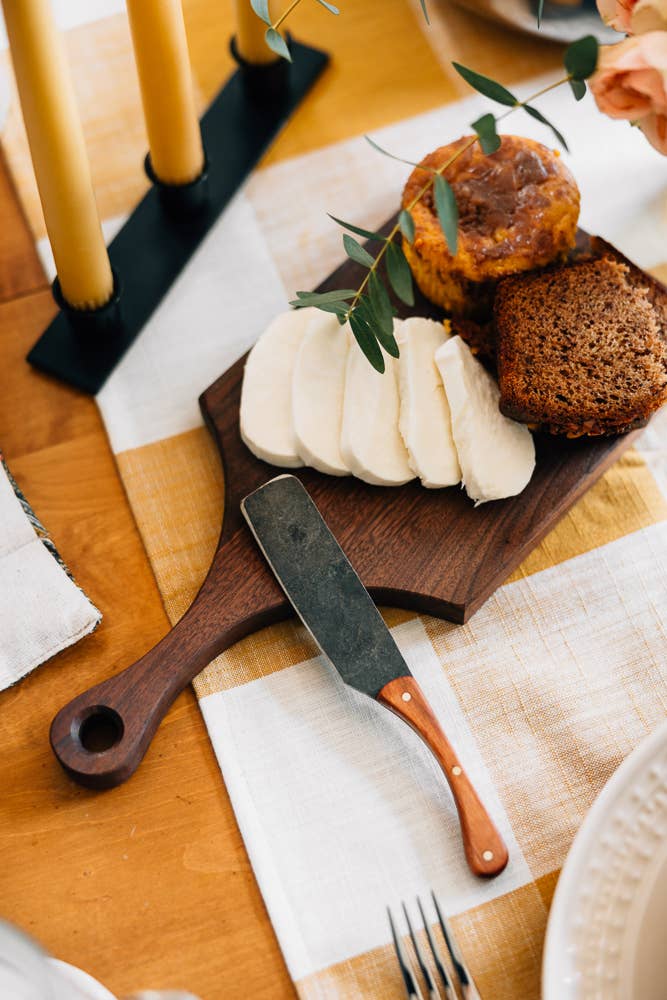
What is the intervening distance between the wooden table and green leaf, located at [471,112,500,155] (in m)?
0.52

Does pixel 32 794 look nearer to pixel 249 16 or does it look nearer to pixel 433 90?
pixel 249 16

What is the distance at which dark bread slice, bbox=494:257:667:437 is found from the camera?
1017 mm

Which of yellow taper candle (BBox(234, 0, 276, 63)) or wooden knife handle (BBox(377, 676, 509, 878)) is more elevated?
yellow taper candle (BBox(234, 0, 276, 63))

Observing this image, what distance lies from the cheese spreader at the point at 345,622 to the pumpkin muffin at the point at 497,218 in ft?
0.89

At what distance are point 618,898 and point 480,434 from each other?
0.43 meters

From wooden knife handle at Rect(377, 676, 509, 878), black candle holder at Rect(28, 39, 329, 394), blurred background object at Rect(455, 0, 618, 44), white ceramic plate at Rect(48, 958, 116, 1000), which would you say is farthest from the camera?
blurred background object at Rect(455, 0, 618, 44)

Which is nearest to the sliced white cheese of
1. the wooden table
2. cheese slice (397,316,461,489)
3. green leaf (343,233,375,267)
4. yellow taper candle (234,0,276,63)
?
cheese slice (397,316,461,489)

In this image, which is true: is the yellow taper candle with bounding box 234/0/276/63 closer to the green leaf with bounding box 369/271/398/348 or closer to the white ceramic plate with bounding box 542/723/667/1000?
the green leaf with bounding box 369/271/398/348

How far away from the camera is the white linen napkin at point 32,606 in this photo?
1.00 m

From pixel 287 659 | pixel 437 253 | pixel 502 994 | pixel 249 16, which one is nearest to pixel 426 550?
pixel 287 659

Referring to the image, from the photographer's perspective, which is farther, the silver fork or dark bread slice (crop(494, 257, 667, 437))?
dark bread slice (crop(494, 257, 667, 437))

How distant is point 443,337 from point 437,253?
9cm

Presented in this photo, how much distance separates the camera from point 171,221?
1.25 metres

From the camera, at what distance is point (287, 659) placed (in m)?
1.03
